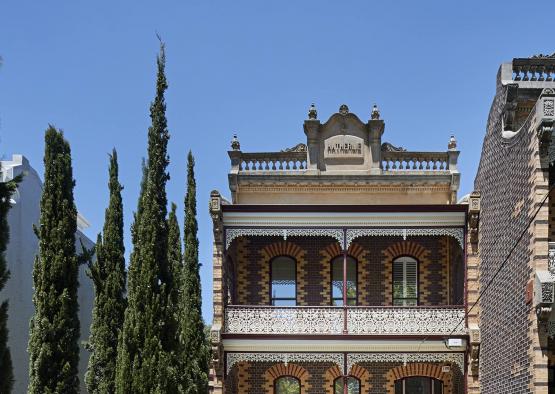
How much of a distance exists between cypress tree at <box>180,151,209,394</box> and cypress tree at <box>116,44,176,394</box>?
4801mm

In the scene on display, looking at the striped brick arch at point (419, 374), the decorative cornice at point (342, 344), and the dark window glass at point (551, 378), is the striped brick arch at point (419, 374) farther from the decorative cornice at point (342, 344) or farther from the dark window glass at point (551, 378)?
the dark window glass at point (551, 378)

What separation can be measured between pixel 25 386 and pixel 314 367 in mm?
8561

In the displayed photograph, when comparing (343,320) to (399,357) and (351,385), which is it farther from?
(351,385)

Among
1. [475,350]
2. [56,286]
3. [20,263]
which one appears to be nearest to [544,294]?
[475,350]

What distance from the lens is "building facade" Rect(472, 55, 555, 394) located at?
14.1 meters

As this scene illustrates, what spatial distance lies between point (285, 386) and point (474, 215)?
27.1 ft

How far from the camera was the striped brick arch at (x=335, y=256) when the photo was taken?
2161cm

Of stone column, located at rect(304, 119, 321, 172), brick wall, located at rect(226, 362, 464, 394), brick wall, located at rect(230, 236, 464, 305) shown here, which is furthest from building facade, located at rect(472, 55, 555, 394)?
stone column, located at rect(304, 119, 321, 172)

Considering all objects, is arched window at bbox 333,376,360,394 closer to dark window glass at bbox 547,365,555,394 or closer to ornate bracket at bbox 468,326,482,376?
ornate bracket at bbox 468,326,482,376

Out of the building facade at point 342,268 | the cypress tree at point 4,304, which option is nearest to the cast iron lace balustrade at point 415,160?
the building facade at point 342,268

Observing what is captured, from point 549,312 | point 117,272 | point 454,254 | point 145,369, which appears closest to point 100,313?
point 117,272

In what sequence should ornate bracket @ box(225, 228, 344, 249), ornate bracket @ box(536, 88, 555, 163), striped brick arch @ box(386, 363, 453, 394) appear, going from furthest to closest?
striped brick arch @ box(386, 363, 453, 394) < ornate bracket @ box(225, 228, 344, 249) < ornate bracket @ box(536, 88, 555, 163)

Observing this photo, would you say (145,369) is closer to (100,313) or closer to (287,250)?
(100,313)

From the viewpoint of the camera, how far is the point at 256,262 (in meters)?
21.9
